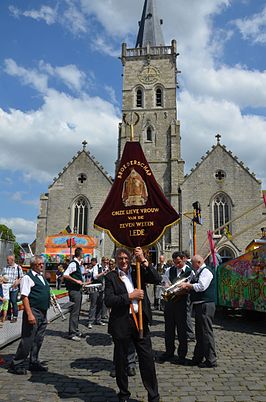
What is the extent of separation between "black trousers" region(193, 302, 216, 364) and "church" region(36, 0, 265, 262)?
849 inches

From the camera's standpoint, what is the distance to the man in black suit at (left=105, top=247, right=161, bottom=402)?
3.88 metres

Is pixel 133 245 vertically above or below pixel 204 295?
above

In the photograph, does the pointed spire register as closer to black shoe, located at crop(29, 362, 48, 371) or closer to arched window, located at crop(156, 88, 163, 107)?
arched window, located at crop(156, 88, 163, 107)

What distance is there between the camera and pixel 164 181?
3152 cm

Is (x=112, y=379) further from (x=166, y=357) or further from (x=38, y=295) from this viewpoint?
(x=38, y=295)

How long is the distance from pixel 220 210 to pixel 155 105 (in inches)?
505

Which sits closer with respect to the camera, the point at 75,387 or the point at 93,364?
the point at 75,387

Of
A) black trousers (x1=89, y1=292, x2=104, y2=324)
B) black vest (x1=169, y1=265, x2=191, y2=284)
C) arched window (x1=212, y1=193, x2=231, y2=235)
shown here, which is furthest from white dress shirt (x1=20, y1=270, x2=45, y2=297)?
arched window (x1=212, y1=193, x2=231, y2=235)

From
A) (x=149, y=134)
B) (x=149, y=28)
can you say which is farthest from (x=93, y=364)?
(x=149, y=28)

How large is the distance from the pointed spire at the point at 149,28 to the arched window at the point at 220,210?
1972 cm

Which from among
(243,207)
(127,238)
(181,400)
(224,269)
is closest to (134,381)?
(181,400)

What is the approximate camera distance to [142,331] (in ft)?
13.2

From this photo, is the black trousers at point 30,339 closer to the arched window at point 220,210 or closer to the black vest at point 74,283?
the black vest at point 74,283

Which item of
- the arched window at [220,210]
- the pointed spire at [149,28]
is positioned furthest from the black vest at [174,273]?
the pointed spire at [149,28]
